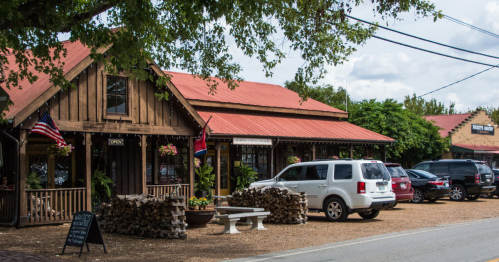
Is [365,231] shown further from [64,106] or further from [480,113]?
[480,113]

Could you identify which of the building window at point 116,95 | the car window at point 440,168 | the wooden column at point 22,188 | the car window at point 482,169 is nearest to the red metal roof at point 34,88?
the wooden column at point 22,188

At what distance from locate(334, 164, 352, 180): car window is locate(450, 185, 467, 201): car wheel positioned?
10322 millimetres

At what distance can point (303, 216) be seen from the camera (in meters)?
14.8

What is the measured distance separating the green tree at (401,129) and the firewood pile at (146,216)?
22271 mm

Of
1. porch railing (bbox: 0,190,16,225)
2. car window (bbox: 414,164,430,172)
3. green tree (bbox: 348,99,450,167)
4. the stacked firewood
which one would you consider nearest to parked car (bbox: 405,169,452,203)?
car window (bbox: 414,164,430,172)

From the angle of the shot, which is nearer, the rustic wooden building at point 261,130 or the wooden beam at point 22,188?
the wooden beam at point 22,188

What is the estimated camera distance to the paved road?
8.72m

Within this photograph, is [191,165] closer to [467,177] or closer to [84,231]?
[84,231]

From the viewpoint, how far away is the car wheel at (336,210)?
14867 millimetres

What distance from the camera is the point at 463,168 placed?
73.8 ft

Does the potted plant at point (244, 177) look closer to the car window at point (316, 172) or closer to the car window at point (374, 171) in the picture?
the car window at point (316, 172)

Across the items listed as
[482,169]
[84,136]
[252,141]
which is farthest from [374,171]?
[482,169]

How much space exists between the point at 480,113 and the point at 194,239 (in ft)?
127

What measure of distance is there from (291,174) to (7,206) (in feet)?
28.2
